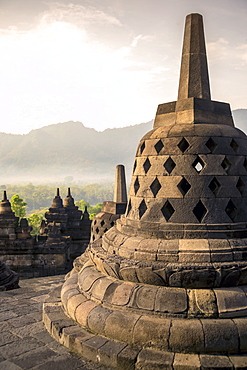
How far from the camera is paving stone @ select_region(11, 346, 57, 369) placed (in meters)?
3.51

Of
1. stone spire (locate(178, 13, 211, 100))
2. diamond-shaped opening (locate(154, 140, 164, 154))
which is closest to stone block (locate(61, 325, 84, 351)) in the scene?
diamond-shaped opening (locate(154, 140, 164, 154))

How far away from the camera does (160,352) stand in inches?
133

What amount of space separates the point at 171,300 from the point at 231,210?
5.35 ft

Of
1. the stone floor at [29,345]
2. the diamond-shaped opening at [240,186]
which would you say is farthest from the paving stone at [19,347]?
the diamond-shaped opening at [240,186]

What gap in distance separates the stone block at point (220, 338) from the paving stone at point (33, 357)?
5.86ft

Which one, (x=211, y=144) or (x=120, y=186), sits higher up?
(x=211, y=144)

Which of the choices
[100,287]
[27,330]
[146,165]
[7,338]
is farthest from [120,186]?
[7,338]

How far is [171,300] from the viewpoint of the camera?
144 inches

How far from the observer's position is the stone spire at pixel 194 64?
16.4 feet

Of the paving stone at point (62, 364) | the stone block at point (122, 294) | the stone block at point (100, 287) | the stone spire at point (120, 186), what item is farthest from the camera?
the stone spire at point (120, 186)

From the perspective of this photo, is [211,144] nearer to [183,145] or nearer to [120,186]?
[183,145]

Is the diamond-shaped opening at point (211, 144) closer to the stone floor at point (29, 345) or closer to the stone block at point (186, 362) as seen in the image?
the stone block at point (186, 362)

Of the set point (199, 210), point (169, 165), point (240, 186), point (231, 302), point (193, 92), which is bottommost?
point (231, 302)

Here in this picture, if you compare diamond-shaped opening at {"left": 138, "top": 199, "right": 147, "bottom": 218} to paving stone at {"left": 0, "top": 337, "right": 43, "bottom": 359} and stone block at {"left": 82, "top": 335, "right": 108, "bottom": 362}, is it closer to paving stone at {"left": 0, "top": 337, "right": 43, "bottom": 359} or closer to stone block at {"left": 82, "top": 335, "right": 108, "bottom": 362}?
stone block at {"left": 82, "top": 335, "right": 108, "bottom": 362}
